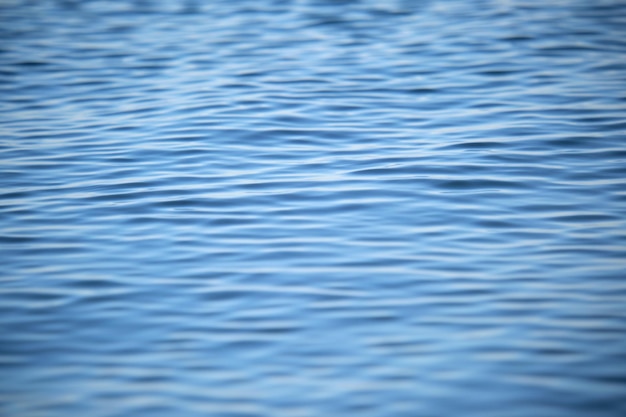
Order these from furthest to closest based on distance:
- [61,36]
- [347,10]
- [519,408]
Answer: [347,10], [61,36], [519,408]

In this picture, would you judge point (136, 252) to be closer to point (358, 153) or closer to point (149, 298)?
point (149, 298)

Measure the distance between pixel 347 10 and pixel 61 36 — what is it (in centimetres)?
338

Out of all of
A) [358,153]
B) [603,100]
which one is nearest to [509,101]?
[603,100]

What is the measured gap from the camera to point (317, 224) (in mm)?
5316

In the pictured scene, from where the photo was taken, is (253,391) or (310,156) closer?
(253,391)

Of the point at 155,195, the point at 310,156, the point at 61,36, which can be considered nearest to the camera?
the point at 155,195

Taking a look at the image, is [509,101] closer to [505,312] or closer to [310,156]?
[310,156]

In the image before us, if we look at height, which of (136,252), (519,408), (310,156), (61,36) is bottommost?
(519,408)

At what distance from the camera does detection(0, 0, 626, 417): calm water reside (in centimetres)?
375

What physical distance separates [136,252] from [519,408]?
2.42m

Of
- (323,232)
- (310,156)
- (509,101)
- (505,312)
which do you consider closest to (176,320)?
(323,232)

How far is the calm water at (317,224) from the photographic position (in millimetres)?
3748

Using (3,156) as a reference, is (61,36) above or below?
above

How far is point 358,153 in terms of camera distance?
6488 mm
